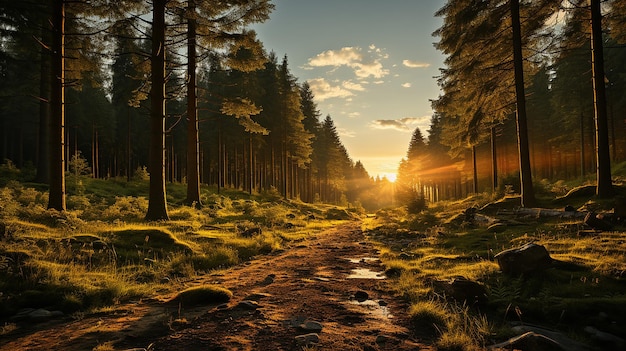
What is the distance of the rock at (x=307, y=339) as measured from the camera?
13.5 ft

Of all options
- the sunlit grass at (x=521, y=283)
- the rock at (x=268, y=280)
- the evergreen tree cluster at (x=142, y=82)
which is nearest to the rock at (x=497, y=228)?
the sunlit grass at (x=521, y=283)

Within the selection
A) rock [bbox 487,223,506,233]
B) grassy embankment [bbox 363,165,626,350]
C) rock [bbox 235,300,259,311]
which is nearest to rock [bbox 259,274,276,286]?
rock [bbox 235,300,259,311]

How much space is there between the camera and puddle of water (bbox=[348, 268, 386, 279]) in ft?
26.8

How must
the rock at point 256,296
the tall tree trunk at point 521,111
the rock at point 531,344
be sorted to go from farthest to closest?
the tall tree trunk at point 521,111, the rock at point 256,296, the rock at point 531,344

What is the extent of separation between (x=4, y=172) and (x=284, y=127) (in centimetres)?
2613

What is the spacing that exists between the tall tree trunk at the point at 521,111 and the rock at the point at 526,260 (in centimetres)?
983

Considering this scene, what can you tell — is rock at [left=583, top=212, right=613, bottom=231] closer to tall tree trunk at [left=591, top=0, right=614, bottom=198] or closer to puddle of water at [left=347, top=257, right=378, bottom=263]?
tall tree trunk at [left=591, top=0, right=614, bottom=198]

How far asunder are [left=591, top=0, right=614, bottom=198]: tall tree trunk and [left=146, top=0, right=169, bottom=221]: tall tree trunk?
1769 cm

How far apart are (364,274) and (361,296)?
215 centimetres

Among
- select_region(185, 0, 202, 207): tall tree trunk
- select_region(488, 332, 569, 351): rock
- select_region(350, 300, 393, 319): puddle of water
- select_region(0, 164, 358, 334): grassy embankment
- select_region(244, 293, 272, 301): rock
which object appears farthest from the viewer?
select_region(185, 0, 202, 207): tall tree trunk

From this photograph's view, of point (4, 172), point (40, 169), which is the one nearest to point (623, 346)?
point (40, 169)

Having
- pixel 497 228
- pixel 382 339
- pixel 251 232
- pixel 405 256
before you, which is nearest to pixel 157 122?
pixel 251 232

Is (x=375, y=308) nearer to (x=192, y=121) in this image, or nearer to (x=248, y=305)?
(x=248, y=305)

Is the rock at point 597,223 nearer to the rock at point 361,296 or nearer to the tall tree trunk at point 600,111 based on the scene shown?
the tall tree trunk at point 600,111
